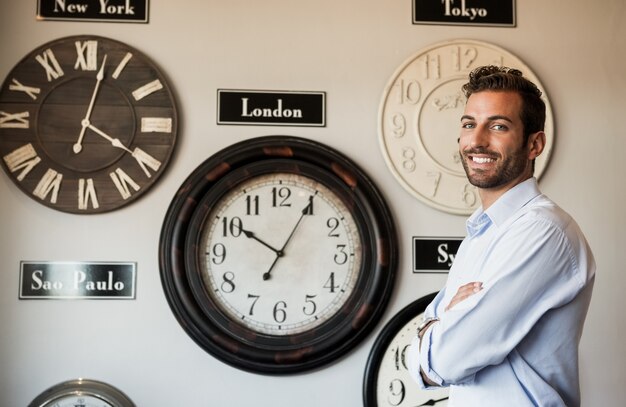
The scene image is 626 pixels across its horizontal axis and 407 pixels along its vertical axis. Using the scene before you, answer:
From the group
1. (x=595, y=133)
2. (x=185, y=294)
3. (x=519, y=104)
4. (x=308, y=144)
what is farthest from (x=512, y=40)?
(x=185, y=294)

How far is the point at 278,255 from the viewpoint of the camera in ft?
10.1

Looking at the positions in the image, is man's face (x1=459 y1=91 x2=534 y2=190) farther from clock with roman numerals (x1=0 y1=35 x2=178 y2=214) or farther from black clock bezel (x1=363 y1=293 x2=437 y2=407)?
clock with roman numerals (x1=0 y1=35 x2=178 y2=214)

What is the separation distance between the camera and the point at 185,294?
2980 mm

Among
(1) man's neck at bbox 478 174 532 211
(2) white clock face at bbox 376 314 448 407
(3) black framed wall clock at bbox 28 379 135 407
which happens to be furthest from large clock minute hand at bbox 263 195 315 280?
(1) man's neck at bbox 478 174 532 211

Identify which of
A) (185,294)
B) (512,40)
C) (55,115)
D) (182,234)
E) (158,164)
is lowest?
(185,294)

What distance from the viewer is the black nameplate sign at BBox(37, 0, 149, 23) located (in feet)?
10.3

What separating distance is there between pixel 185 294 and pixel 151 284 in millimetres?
162

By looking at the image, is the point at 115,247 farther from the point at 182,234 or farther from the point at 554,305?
the point at 554,305

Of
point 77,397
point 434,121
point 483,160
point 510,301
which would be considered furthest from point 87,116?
point 510,301

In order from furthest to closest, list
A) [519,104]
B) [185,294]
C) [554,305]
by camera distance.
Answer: [185,294]
[519,104]
[554,305]

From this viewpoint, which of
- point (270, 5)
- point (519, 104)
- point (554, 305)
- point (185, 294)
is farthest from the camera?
point (270, 5)

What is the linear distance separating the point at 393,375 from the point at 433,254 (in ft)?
1.71

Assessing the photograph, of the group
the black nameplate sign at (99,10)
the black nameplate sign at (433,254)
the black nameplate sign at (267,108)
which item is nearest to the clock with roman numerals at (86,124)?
the black nameplate sign at (99,10)

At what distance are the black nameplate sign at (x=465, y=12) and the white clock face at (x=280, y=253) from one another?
0.88m
